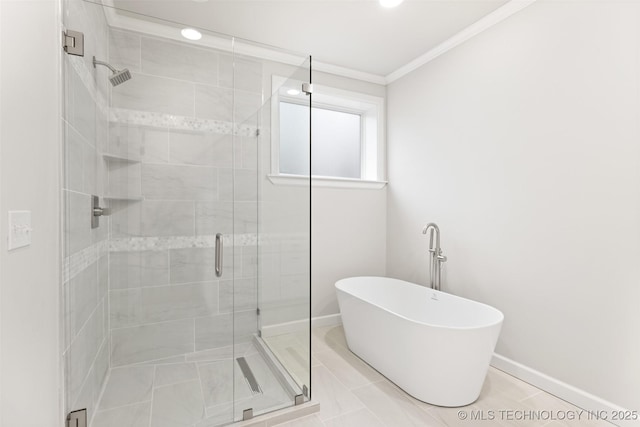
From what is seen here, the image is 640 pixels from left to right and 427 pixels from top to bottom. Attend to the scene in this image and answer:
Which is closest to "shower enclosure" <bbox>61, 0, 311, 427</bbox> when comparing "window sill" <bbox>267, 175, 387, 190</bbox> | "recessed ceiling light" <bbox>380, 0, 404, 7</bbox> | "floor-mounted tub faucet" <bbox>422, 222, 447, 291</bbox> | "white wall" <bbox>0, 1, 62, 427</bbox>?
"white wall" <bbox>0, 1, 62, 427</bbox>

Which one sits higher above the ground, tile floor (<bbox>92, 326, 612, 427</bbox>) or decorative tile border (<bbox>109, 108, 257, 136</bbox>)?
decorative tile border (<bbox>109, 108, 257, 136</bbox>)

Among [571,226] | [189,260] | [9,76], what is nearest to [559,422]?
[571,226]

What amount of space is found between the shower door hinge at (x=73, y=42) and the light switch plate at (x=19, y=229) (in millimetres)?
767

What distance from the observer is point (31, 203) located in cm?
102

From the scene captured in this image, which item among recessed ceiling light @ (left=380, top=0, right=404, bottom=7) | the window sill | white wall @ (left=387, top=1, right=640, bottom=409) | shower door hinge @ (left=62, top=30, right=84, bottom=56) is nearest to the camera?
shower door hinge @ (left=62, top=30, right=84, bottom=56)

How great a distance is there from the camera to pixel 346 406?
181 cm

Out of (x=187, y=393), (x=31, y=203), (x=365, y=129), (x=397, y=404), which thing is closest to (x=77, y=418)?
(x=187, y=393)

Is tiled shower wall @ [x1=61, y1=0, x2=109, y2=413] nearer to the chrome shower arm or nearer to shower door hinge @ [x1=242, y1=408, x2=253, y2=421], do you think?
the chrome shower arm

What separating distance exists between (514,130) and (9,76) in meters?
2.58

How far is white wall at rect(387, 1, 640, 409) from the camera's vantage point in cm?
165

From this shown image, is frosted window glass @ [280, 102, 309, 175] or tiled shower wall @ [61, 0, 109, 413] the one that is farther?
frosted window glass @ [280, 102, 309, 175]

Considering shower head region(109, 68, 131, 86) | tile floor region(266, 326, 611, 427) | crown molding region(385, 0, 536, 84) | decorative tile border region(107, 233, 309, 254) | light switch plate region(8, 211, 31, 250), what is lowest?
tile floor region(266, 326, 611, 427)

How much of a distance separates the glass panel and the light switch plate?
109 cm

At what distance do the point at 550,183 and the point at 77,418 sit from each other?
2.81 m
